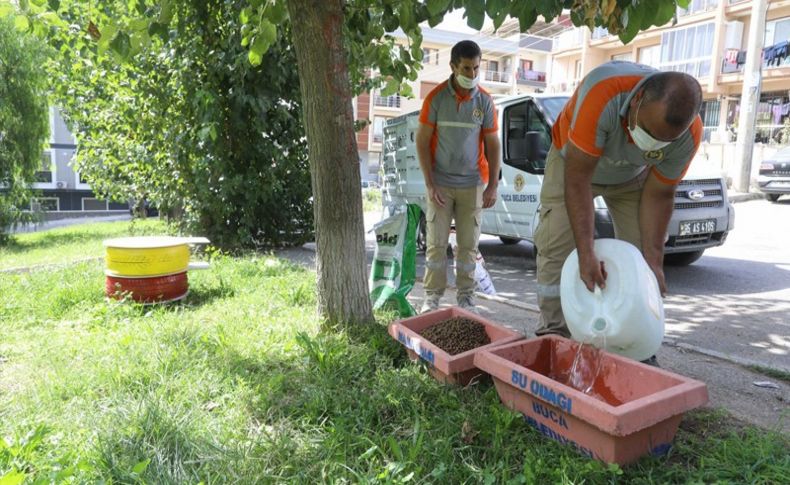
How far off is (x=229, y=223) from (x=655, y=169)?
6.52m

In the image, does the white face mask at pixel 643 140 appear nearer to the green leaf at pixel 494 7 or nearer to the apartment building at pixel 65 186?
the green leaf at pixel 494 7

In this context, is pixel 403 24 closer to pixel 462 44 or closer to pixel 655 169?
pixel 462 44

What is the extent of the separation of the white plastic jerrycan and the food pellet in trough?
2.05ft

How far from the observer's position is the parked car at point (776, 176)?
575 inches

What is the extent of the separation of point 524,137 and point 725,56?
28.2 m

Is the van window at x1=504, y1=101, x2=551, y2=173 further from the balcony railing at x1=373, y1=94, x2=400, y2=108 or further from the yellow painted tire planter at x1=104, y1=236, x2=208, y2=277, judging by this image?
the balcony railing at x1=373, y1=94, x2=400, y2=108

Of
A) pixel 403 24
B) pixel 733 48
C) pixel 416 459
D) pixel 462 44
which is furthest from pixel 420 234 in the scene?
pixel 733 48

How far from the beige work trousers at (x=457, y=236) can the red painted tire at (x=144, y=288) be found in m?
2.28

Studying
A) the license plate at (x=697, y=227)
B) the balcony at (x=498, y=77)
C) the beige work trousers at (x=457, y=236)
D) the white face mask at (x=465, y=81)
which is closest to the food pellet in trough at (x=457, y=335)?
the beige work trousers at (x=457, y=236)

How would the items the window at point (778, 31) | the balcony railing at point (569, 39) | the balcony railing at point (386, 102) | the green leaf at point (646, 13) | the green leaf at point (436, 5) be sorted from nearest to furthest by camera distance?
the green leaf at point (646, 13) < the green leaf at point (436, 5) < the window at point (778, 31) < the balcony railing at point (569, 39) < the balcony railing at point (386, 102)

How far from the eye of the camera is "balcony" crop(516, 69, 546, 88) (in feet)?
158

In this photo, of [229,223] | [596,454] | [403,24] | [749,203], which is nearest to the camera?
[596,454]

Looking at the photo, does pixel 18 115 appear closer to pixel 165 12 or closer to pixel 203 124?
pixel 203 124

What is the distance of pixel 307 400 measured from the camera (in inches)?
105
